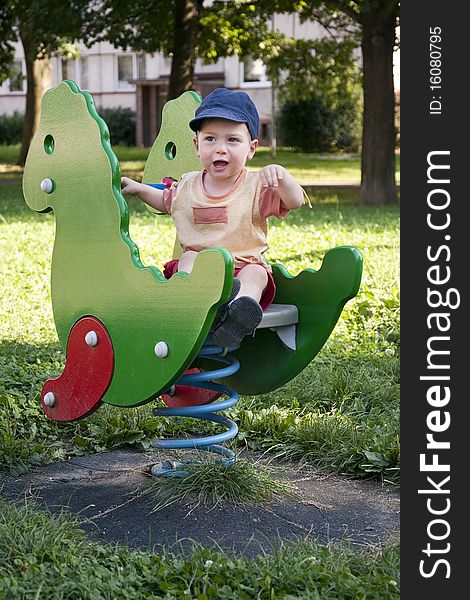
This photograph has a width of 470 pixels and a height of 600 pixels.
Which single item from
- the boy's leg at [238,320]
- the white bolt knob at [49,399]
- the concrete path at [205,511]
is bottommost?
the concrete path at [205,511]

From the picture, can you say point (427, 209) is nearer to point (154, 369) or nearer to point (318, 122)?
point (154, 369)

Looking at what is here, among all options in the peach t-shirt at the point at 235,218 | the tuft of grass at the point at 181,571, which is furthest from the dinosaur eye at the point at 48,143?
the tuft of grass at the point at 181,571

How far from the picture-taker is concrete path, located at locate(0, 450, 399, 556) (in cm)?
359

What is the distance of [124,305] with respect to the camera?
12.7ft

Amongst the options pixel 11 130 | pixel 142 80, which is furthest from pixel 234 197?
pixel 142 80

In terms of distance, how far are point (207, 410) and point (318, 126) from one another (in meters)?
33.0

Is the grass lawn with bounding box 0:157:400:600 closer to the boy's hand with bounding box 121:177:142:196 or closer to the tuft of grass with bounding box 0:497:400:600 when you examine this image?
the tuft of grass with bounding box 0:497:400:600

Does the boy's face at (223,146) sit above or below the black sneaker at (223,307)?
above

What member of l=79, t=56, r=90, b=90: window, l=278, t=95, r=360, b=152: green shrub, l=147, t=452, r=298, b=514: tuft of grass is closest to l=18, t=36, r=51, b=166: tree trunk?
l=278, t=95, r=360, b=152: green shrub

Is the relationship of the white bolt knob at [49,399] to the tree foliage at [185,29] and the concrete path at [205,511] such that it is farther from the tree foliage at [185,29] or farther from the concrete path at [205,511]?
the tree foliage at [185,29]

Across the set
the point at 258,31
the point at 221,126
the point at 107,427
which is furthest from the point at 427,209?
the point at 258,31

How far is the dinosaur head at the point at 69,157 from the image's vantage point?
396cm

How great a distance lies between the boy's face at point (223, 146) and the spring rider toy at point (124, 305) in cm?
38

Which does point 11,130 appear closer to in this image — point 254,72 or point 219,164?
point 254,72
